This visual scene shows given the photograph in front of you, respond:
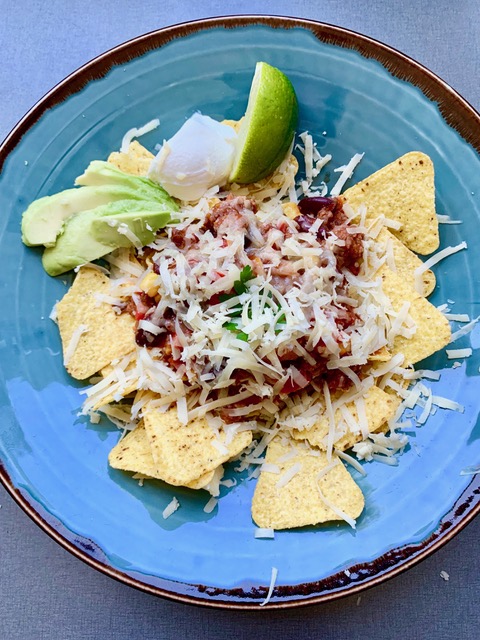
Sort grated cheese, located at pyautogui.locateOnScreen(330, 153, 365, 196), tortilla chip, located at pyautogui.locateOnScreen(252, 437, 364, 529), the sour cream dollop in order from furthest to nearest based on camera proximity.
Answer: grated cheese, located at pyautogui.locateOnScreen(330, 153, 365, 196), the sour cream dollop, tortilla chip, located at pyautogui.locateOnScreen(252, 437, 364, 529)

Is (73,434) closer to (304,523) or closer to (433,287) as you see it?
(304,523)

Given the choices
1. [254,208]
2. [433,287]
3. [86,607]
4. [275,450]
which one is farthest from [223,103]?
[86,607]

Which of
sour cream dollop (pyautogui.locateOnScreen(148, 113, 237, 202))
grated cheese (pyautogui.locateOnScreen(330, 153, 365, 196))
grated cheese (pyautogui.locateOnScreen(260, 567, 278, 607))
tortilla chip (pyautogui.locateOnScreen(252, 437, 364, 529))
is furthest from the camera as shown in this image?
grated cheese (pyautogui.locateOnScreen(330, 153, 365, 196))

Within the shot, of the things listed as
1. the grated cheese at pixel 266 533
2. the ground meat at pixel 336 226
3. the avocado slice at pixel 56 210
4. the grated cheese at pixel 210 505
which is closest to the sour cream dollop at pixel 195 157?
the avocado slice at pixel 56 210

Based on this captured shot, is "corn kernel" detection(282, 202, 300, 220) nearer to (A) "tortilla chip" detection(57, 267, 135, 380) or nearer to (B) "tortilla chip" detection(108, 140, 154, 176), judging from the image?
(B) "tortilla chip" detection(108, 140, 154, 176)

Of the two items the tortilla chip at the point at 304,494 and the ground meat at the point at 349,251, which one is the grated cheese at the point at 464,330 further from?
the tortilla chip at the point at 304,494

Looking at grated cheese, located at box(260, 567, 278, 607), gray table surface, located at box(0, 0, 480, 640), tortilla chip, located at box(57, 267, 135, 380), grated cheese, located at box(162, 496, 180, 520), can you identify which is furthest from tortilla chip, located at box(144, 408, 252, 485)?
gray table surface, located at box(0, 0, 480, 640)

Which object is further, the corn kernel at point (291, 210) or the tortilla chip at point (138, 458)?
the corn kernel at point (291, 210)
